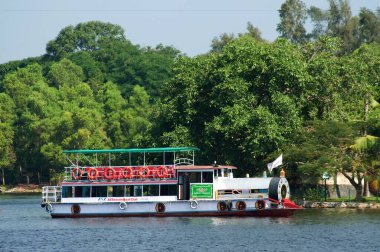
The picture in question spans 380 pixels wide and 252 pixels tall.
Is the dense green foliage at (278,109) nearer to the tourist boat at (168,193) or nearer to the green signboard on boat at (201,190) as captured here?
the tourist boat at (168,193)

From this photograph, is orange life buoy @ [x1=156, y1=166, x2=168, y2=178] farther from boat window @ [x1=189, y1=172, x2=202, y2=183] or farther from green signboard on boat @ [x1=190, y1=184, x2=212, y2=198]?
green signboard on boat @ [x1=190, y1=184, x2=212, y2=198]

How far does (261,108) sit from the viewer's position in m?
82.4

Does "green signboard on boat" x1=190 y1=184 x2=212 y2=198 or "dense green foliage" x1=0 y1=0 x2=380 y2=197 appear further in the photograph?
"dense green foliage" x1=0 y1=0 x2=380 y2=197

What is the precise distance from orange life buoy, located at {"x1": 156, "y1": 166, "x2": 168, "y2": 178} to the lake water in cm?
338

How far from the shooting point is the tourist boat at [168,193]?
70.3m

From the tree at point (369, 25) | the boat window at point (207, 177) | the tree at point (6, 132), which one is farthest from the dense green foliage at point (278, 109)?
the tree at point (6, 132)

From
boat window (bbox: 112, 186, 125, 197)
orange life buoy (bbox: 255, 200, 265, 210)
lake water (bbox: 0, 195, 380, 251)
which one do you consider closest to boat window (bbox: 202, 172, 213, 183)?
lake water (bbox: 0, 195, 380, 251)

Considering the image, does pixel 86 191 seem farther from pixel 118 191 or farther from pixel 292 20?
pixel 292 20

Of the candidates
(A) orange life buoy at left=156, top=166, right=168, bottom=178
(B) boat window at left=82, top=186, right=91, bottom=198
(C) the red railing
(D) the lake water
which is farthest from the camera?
(B) boat window at left=82, top=186, right=91, bottom=198

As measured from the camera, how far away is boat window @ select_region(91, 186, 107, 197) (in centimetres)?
7276

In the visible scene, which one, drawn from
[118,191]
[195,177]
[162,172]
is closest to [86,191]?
[118,191]

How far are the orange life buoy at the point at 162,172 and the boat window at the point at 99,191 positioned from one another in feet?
14.0

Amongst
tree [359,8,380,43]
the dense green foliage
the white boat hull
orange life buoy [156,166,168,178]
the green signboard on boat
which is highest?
tree [359,8,380,43]

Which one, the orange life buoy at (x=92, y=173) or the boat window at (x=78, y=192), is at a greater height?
the orange life buoy at (x=92, y=173)
